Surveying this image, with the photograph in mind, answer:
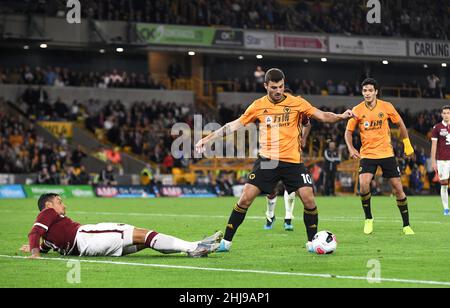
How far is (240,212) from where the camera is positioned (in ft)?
47.9

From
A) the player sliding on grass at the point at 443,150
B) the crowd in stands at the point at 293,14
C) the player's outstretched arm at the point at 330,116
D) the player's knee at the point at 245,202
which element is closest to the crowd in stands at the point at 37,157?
the crowd in stands at the point at 293,14

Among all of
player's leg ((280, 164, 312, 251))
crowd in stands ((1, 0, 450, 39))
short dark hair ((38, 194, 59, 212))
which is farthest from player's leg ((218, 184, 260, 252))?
crowd in stands ((1, 0, 450, 39))

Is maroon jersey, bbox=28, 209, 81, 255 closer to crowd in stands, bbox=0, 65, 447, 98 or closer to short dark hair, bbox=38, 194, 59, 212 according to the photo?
short dark hair, bbox=38, 194, 59, 212

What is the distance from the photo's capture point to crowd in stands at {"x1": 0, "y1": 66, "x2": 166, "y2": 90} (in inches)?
2100

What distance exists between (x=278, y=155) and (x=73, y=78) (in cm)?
4223

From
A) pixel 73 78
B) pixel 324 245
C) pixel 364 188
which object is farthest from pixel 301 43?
pixel 324 245


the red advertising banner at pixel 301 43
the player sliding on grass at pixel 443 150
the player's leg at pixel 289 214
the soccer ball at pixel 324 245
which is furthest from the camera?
the red advertising banner at pixel 301 43

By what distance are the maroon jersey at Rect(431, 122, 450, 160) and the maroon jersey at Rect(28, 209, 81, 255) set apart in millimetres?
14778

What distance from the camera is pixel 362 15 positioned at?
65.2 meters

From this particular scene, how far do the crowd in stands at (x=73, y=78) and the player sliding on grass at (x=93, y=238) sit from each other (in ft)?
133

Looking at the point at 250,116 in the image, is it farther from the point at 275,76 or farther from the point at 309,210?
the point at 309,210

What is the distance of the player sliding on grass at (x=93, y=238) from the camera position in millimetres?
13250

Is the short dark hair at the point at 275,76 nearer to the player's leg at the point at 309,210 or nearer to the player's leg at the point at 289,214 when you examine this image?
the player's leg at the point at 309,210

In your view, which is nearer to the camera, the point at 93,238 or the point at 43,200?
the point at 93,238
